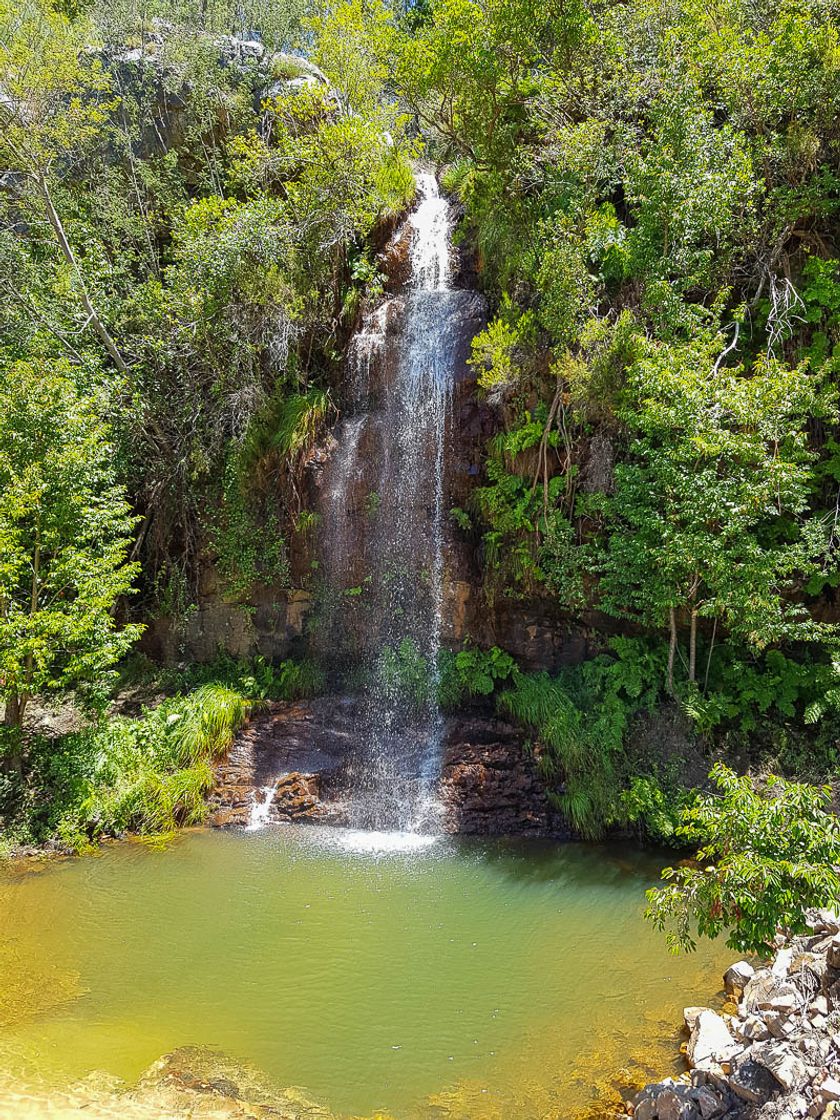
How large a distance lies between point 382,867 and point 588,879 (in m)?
2.42

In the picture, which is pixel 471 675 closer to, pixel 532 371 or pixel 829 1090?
pixel 532 371

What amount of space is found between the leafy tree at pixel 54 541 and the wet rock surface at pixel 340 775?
2506mm

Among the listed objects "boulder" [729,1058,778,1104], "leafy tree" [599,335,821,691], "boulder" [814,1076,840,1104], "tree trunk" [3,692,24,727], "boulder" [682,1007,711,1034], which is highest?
"leafy tree" [599,335,821,691]

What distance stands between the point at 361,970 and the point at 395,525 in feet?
24.5

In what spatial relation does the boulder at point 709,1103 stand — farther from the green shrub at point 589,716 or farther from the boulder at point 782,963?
the green shrub at point 589,716

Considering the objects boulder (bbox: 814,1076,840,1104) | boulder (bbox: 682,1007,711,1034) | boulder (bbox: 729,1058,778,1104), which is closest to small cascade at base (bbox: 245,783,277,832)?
boulder (bbox: 682,1007,711,1034)

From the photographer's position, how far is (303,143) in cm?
1439

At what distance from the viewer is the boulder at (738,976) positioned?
589cm

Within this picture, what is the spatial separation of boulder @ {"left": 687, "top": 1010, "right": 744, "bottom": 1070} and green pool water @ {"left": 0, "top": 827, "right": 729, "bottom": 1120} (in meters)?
0.38

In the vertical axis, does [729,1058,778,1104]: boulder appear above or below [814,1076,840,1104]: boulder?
below

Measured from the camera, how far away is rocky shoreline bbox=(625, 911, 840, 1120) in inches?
155

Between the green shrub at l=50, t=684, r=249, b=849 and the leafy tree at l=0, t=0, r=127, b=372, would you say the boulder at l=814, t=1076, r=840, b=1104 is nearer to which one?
the green shrub at l=50, t=684, r=249, b=849

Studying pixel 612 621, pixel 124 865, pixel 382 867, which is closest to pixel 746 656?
pixel 612 621

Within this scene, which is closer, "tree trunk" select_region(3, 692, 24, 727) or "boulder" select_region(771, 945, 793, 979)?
"boulder" select_region(771, 945, 793, 979)
